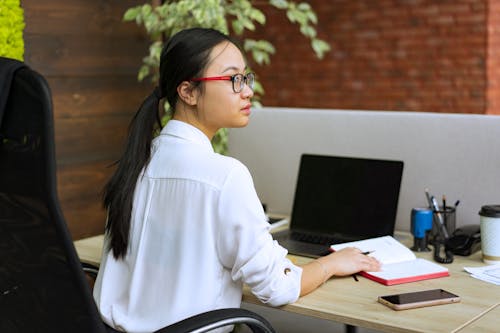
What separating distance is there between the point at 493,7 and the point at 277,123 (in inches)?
142

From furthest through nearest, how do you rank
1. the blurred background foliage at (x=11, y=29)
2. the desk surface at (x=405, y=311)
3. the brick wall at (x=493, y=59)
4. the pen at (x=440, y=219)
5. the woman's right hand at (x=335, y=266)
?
the brick wall at (x=493, y=59) < the blurred background foliage at (x=11, y=29) < the pen at (x=440, y=219) < the woman's right hand at (x=335, y=266) < the desk surface at (x=405, y=311)

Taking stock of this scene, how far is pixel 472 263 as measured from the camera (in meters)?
2.10

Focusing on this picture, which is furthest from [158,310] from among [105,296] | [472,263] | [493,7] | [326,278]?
[493,7]

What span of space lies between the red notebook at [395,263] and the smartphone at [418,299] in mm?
136

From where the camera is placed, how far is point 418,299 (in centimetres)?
174

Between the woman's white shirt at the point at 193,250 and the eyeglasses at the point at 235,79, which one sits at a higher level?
the eyeglasses at the point at 235,79

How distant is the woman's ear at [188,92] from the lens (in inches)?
74.6

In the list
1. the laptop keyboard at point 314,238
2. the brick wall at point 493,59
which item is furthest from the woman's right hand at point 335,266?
the brick wall at point 493,59

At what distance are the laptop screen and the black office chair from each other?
1048 mm

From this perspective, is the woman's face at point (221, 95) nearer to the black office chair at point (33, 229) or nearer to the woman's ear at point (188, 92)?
the woman's ear at point (188, 92)

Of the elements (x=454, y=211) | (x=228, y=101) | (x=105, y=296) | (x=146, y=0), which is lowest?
(x=105, y=296)

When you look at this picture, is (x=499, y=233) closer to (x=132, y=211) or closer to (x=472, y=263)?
(x=472, y=263)

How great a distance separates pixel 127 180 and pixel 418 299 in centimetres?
71

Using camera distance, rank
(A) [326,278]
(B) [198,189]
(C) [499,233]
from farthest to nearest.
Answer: (C) [499,233], (A) [326,278], (B) [198,189]
